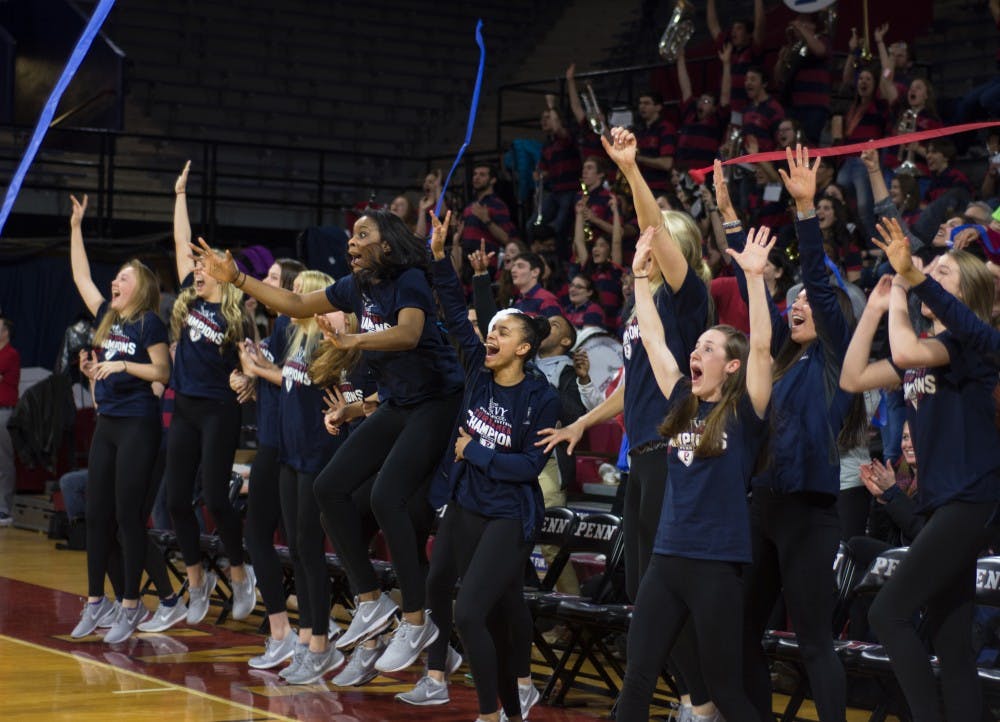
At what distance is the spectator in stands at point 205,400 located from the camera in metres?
7.47

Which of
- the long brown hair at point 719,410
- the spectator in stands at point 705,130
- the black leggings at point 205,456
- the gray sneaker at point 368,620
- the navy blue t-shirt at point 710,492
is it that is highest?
the spectator in stands at point 705,130

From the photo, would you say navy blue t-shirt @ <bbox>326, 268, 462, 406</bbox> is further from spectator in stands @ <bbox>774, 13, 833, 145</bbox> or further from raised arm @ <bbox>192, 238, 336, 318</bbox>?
spectator in stands @ <bbox>774, 13, 833, 145</bbox>

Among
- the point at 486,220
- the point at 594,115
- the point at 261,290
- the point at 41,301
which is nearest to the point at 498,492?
the point at 261,290

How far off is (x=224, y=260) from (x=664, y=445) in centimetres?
180

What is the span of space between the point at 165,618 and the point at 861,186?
19.4 ft

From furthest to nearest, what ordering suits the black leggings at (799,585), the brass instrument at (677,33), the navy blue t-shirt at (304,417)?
the brass instrument at (677,33) < the navy blue t-shirt at (304,417) < the black leggings at (799,585)

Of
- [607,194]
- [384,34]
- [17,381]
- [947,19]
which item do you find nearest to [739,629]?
[607,194]

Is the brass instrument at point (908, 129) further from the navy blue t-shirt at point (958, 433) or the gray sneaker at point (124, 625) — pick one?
the gray sneaker at point (124, 625)

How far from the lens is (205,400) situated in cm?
750

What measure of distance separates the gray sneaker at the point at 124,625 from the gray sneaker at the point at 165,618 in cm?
22

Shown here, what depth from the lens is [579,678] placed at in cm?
697

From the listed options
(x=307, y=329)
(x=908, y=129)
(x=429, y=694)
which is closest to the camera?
(x=429, y=694)

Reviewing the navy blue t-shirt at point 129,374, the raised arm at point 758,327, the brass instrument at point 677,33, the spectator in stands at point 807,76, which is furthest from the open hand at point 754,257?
the brass instrument at point 677,33

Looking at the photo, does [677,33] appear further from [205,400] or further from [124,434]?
[124,434]
